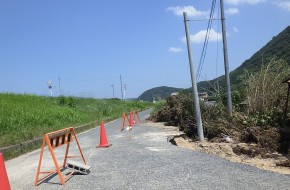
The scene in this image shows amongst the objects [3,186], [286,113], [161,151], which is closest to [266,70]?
[286,113]

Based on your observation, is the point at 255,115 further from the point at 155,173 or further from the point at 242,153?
the point at 155,173

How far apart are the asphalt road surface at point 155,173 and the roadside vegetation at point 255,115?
7.53 feet

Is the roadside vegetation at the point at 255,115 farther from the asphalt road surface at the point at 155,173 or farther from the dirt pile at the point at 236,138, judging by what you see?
the asphalt road surface at the point at 155,173

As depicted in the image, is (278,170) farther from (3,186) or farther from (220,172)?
(3,186)

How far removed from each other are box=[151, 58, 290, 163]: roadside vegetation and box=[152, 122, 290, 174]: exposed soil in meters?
0.07

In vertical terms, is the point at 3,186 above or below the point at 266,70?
below

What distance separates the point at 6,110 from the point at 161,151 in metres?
13.3

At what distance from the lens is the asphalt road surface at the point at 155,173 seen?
24.6 ft

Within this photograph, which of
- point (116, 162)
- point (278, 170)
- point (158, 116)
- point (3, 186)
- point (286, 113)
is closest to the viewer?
point (3, 186)

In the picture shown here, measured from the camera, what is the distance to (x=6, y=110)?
73.6 feet

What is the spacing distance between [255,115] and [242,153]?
4684 mm

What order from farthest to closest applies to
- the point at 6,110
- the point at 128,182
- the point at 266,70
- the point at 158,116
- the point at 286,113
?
the point at 158,116
the point at 6,110
the point at 266,70
the point at 286,113
the point at 128,182

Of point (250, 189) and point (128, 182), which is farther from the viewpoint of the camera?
point (128, 182)

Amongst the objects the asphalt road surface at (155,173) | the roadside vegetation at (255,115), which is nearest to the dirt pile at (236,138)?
the roadside vegetation at (255,115)
